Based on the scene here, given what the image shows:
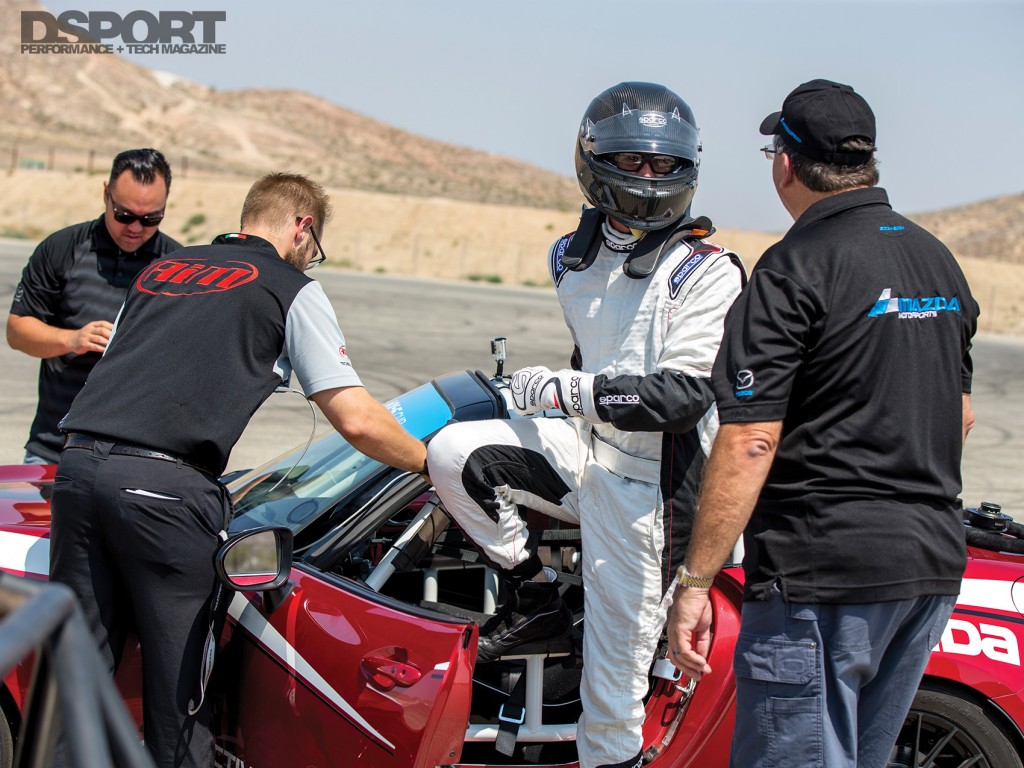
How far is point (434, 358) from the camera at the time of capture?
14109 mm

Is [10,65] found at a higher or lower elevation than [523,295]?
higher

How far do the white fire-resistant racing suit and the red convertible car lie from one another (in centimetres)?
18

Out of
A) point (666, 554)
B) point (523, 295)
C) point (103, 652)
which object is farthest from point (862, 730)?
point (523, 295)

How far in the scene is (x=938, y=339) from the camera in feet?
7.50

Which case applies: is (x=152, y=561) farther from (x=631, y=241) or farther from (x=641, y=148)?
(x=641, y=148)

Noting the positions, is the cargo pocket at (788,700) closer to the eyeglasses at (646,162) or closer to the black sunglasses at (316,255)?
the eyeglasses at (646,162)

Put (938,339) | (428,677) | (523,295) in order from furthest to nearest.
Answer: (523,295), (428,677), (938,339)

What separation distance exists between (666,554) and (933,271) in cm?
104

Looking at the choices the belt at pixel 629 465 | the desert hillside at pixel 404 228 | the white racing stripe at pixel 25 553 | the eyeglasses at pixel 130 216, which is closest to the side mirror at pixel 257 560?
the white racing stripe at pixel 25 553

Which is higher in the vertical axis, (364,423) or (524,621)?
(364,423)

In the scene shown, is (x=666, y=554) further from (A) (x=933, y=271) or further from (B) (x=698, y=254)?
(A) (x=933, y=271)

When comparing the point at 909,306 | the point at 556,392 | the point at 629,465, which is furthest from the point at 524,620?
the point at 909,306

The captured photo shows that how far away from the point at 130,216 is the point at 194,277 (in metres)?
1.71

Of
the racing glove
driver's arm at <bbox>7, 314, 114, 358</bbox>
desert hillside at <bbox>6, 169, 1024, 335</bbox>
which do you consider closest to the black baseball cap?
the racing glove
